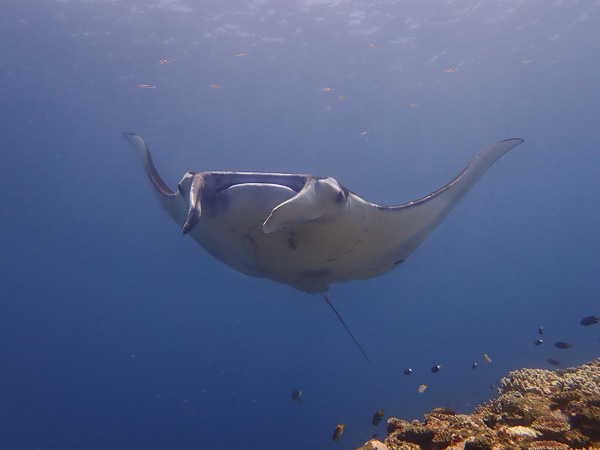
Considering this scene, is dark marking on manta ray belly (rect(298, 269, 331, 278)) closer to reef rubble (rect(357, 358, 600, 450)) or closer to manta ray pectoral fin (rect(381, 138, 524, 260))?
manta ray pectoral fin (rect(381, 138, 524, 260))

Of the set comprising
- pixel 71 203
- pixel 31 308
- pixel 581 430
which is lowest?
pixel 31 308

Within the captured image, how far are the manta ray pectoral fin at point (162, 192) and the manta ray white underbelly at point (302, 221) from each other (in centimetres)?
2

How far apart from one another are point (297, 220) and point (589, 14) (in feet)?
89.8

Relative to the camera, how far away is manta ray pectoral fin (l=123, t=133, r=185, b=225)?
13.9ft

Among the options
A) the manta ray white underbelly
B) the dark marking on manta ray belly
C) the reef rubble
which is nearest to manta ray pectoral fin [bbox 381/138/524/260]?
the manta ray white underbelly

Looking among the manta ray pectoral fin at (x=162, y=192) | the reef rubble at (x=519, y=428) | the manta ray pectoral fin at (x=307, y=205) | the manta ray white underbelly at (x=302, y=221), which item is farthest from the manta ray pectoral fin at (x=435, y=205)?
the manta ray pectoral fin at (x=162, y=192)

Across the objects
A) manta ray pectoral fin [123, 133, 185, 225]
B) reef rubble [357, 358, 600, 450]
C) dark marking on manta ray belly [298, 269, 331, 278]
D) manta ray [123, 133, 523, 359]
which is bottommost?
reef rubble [357, 358, 600, 450]

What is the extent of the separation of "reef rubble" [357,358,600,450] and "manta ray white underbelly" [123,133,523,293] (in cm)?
187

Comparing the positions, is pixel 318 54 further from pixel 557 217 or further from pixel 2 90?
pixel 557 217

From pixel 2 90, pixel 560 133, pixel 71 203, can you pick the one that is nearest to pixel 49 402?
pixel 71 203

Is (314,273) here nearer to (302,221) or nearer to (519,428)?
(302,221)

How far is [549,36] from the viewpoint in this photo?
23.0 metres

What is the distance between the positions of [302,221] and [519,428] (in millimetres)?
2249

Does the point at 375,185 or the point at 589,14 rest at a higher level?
the point at 589,14
